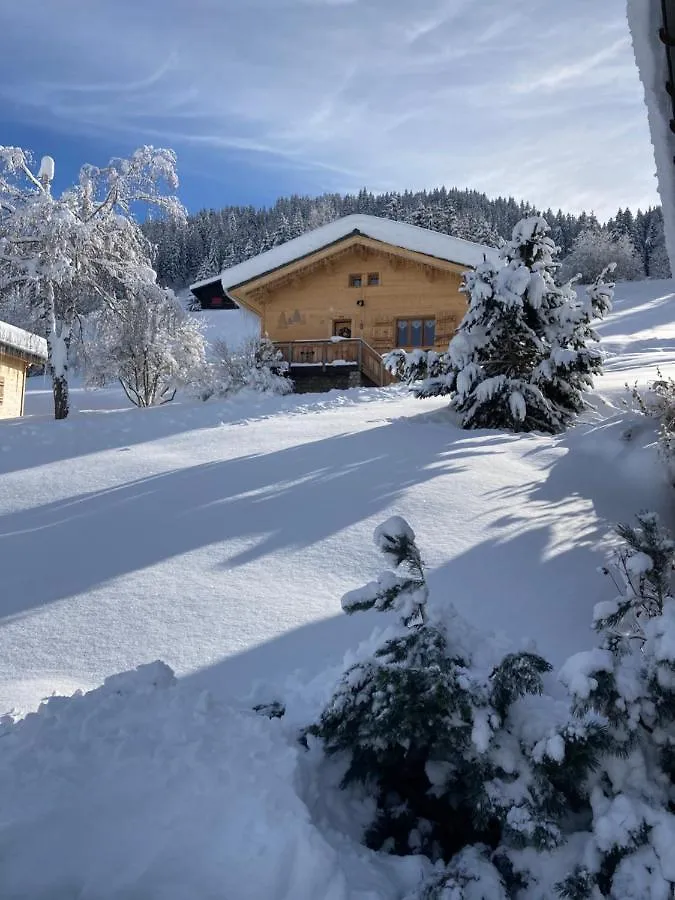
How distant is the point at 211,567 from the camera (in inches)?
207

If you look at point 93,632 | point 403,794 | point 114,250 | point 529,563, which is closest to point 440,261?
point 114,250

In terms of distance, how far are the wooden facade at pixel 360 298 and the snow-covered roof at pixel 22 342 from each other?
6636 millimetres

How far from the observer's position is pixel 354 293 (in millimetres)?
21969

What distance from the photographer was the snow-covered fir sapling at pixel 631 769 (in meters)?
1.66

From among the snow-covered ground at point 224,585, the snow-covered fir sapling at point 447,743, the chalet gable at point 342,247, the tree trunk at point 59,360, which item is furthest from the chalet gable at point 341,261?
the snow-covered fir sapling at point 447,743

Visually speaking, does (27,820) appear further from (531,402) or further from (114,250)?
(114,250)

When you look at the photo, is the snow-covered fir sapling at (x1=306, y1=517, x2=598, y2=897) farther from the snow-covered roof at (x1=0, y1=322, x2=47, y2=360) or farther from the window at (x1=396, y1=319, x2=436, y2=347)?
the window at (x1=396, y1=319, x2=436, y2=347)

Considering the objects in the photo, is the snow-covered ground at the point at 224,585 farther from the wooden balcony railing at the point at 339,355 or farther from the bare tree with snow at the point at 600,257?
the bare tree with snow at the point at 600,257

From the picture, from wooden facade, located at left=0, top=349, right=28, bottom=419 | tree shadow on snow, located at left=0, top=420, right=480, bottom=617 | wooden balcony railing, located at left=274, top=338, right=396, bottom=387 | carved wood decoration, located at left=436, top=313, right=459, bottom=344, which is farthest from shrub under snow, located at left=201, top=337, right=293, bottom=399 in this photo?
tree shadow on snow, located at left=0, top=420, right=480, bottom=617

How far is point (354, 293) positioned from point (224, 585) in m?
18.4

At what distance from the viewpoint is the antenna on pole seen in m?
16.0

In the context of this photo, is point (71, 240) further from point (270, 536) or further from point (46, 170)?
point (270, 536)

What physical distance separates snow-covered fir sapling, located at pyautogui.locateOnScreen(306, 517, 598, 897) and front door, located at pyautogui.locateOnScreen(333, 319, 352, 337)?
2045cm

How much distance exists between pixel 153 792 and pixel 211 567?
3.21m
